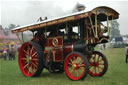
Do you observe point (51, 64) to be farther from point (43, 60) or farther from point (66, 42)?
point (66, 42)

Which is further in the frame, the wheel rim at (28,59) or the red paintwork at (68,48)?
the wheel rim at (28,59)

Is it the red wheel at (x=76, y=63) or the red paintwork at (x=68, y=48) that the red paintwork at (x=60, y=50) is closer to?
the red paintwork at (x=68, y=48)

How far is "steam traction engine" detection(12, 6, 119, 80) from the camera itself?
19.6ft

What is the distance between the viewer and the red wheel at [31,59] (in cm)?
704

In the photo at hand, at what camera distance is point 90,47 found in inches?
256

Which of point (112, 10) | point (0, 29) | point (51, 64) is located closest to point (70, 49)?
point (51, 64)

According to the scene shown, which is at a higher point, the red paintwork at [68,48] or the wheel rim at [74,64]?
the red paintwork at [68,48]

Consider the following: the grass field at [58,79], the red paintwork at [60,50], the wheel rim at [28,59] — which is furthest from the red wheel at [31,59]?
the red paintwork at [60,50]

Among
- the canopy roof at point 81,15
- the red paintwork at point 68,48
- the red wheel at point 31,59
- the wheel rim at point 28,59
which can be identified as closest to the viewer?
the canopy roof at point 81,15

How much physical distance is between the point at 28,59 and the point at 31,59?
0.18 m

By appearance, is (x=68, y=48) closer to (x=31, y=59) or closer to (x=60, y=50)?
(x=60, y=50)

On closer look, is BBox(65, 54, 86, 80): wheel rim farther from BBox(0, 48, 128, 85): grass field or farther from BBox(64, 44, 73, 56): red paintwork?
BBox(64, 44, 73, 56): red paintwork

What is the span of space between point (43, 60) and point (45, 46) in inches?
23.6

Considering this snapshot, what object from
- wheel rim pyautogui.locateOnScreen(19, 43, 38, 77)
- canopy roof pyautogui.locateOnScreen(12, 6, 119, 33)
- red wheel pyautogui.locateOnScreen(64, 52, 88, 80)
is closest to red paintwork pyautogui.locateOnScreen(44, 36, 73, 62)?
red wheel pyautogui.locateOnScreen(64, 52, 88, 80)
